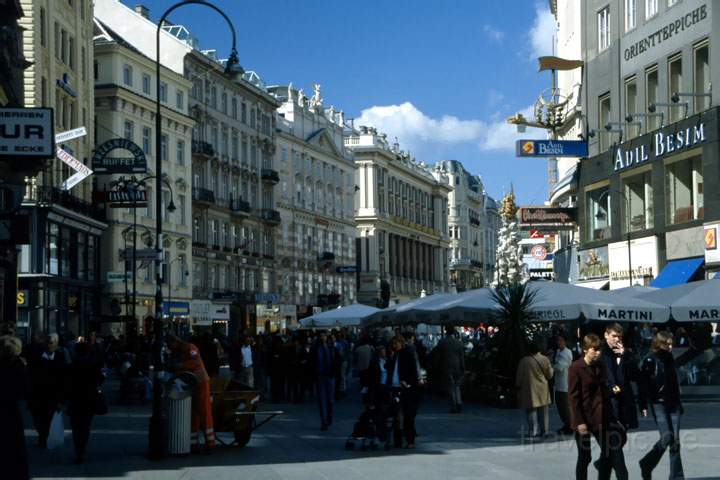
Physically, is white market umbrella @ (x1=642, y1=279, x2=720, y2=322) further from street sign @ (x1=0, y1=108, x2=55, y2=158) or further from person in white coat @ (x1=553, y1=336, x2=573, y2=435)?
street sign @ (x1=0, y1=108, x2=55, y2=158)

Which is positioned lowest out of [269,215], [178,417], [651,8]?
[178,417]

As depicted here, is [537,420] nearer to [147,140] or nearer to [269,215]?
[147,140]

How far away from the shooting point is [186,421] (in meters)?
16.8

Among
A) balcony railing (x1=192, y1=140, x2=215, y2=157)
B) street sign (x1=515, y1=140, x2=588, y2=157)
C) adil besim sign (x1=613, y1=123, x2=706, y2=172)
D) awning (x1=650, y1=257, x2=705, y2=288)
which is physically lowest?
awning (x1=650, y1=257, x2=705, y2=288)

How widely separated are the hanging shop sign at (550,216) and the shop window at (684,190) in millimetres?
10326

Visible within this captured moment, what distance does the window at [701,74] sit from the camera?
3884 cm

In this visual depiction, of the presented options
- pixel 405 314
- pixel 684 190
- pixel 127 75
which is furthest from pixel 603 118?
pixel 127 75

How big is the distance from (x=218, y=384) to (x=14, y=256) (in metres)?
23.4

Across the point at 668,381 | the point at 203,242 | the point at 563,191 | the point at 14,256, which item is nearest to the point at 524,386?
the point at 668,381

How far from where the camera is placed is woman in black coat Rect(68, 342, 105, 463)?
16312 millimetres

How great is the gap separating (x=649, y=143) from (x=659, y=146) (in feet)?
3.15

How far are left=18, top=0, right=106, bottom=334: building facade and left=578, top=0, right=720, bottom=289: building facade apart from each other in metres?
20.3

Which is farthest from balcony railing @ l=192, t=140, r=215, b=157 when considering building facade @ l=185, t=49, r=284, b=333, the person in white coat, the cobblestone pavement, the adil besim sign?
the person in white coat

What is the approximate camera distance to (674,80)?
4169 centimetres
